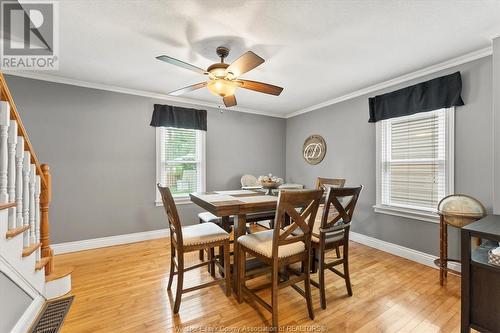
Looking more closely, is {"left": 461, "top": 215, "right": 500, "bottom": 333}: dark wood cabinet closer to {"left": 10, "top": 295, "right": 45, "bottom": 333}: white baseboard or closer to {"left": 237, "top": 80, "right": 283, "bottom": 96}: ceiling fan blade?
{"left": 237, "top": 80, "right": 283, "bottom": 96}: ceiling fan blade

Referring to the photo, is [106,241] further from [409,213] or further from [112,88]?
[409,213]

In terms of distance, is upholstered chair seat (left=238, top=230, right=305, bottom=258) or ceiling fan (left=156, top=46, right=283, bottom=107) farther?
ceiling fan (left=156, top=46, right=283, bottom=107)

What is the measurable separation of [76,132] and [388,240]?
4792mm

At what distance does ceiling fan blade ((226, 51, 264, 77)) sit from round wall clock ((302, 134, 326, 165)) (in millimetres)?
2681

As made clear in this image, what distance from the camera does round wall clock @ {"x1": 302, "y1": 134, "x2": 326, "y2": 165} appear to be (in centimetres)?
427

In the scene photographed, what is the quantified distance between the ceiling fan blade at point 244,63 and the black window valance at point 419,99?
7.44 feet

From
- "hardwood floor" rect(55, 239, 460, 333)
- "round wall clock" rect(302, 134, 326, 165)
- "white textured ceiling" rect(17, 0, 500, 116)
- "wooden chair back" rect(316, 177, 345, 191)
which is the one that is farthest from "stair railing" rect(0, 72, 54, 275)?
"round wall clock" rect(302, 134, 326, 165)

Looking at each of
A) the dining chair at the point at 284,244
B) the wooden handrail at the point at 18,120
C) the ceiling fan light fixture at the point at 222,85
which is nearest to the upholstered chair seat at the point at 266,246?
the dining chair at the point at 284,244

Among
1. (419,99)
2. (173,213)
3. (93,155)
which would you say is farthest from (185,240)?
(419,99)

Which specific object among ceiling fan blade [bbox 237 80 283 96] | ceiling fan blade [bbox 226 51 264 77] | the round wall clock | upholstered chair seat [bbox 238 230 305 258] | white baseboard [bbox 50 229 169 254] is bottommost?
white baseboard [bbox 50 229 169 254]

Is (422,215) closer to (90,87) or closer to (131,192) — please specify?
(131,192)

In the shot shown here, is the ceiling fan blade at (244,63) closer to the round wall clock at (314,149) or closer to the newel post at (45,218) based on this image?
the newel post at (45,218)

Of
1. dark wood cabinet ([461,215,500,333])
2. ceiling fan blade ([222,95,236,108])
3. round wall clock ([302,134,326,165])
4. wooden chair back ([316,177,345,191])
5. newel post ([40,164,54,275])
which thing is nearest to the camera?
dark wood cabinet ([461,215,500,333])

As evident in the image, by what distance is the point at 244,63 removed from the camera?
1902 millimetres
